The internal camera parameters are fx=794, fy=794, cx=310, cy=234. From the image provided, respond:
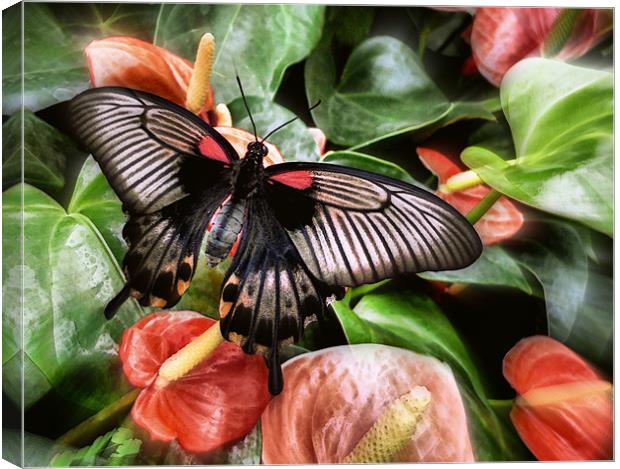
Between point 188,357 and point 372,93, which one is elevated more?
point 372,93

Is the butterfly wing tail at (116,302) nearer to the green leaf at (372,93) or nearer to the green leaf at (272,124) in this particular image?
the green leaf at (272,124)

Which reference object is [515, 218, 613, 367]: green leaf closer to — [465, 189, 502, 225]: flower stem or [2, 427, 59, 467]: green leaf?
[465, 189, 502, 225]: flower stem

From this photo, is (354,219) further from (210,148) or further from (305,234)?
(210,148)

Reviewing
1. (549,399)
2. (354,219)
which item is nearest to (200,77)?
(354,219)

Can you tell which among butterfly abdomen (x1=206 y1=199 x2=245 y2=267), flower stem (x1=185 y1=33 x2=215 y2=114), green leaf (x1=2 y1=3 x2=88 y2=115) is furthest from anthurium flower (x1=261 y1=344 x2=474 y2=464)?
green leaf (x1=2 y1=3 x2=88 y2=115)

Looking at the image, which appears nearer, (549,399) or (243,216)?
(243,216)
